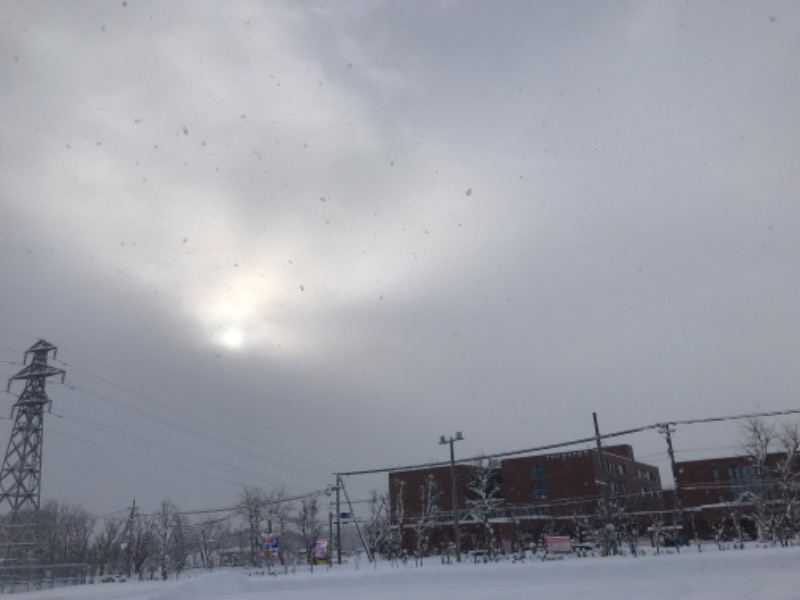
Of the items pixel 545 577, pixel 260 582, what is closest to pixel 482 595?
pixel 545 577

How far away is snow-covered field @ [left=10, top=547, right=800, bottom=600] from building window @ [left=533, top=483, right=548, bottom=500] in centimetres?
5145

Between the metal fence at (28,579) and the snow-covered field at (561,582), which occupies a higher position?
the snow-covered field at (561,582)

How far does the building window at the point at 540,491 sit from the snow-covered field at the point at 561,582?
51.4 metres

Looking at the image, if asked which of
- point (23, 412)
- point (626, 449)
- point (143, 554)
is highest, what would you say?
point (23, 412)

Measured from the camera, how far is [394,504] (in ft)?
247

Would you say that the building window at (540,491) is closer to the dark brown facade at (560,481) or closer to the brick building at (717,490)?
the dark brown facade at (560,481)

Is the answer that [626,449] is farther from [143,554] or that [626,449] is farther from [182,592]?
[182,592]

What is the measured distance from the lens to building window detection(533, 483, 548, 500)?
70625 millimetres

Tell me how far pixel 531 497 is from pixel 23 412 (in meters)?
53.6

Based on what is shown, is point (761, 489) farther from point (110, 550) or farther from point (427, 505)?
point (110, 550)

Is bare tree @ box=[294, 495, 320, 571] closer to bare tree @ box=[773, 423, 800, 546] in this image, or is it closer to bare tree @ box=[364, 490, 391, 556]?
bare tree @ box=[364, 490, 391, 556]

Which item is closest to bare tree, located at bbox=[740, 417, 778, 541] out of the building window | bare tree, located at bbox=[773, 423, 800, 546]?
bare tree, located at bbox=[773, 423, 800, 546]

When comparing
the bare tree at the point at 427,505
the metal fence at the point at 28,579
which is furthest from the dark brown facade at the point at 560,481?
the metal fence at the point at 28,579

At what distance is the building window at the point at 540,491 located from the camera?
7062 cm
